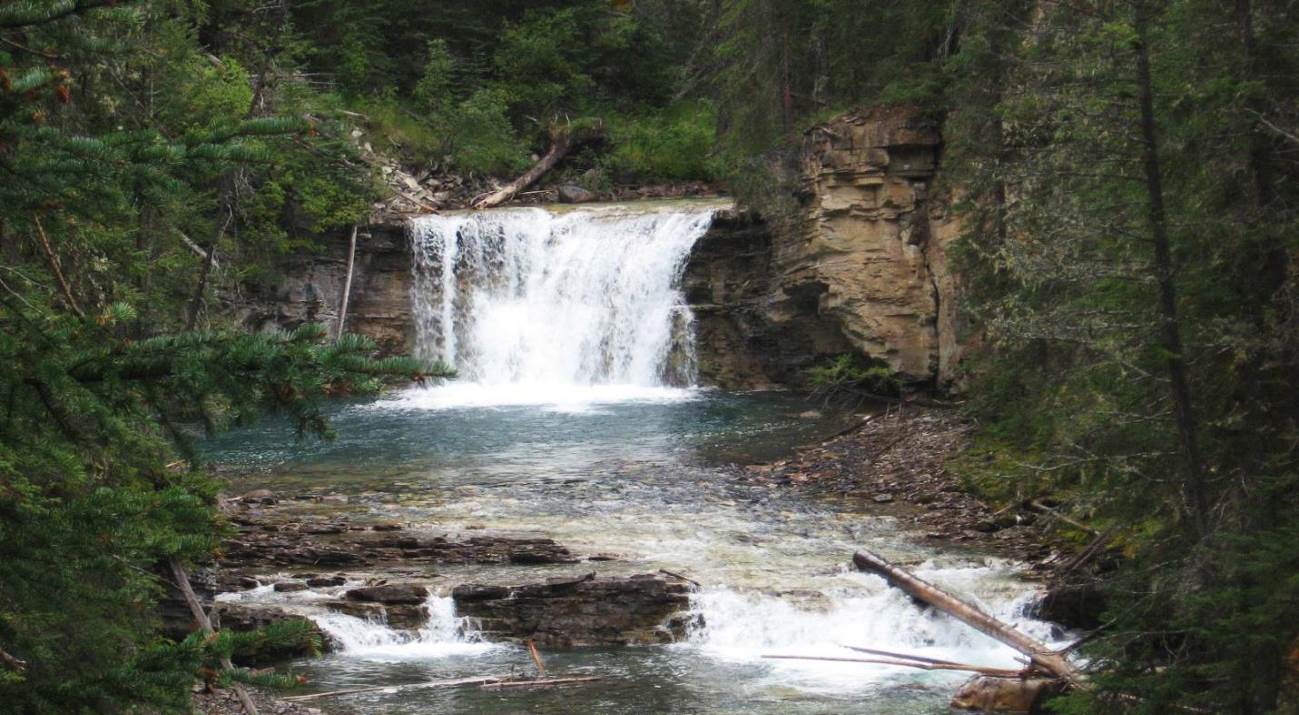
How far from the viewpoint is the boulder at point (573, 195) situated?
107 feet

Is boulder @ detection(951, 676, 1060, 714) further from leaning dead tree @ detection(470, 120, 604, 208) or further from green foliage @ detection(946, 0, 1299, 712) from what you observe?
leaning dead tree @ detection(470, 120, 604, 208)

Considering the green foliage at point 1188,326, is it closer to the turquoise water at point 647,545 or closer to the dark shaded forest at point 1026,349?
the dark shaded forest at point 1026,349

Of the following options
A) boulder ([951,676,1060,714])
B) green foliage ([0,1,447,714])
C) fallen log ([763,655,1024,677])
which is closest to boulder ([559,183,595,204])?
fallen log ([763,655,1024,677])

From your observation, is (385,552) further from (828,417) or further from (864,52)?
(864,52)

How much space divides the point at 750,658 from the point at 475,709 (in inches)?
99.9

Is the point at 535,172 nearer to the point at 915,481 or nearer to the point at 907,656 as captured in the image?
the point at 915,481

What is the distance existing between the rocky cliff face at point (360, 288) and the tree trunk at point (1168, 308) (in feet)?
73.8

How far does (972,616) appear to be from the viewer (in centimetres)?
1052

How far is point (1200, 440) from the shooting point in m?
7.34

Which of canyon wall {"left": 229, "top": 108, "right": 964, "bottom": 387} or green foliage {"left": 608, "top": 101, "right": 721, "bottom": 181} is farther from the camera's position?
green foliage {"left": 608, "top": 101, "right": 721, "bottom": 181}

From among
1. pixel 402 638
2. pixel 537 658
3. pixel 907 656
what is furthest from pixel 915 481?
pixel 402 638

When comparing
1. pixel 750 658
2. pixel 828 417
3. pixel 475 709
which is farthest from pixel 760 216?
pixel 475 709

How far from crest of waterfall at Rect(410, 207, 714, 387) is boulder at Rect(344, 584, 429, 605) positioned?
603 inches

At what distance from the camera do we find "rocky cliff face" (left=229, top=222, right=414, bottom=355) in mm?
28062
